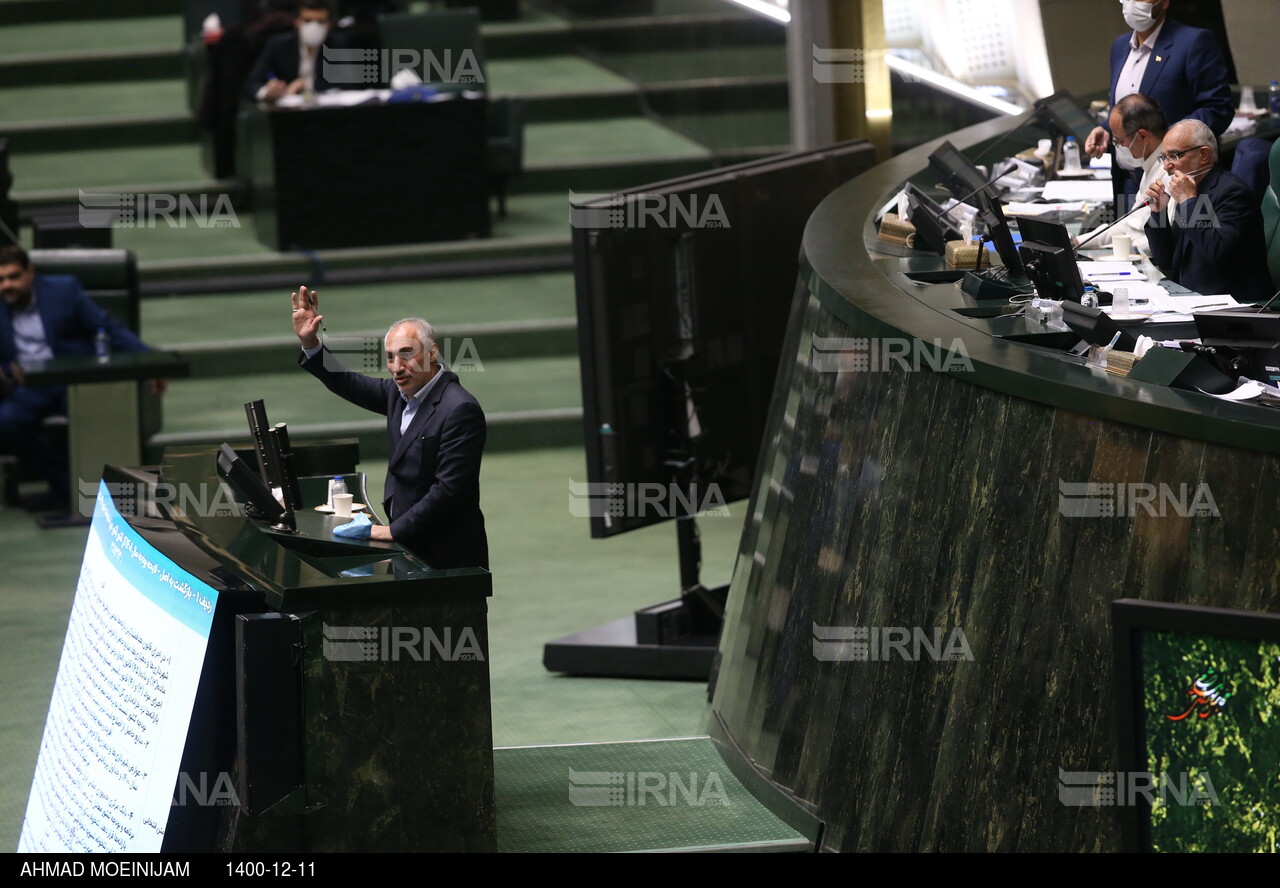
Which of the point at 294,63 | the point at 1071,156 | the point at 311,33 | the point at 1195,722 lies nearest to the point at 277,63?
the point at 294,63

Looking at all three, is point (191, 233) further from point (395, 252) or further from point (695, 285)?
point (695, 285)

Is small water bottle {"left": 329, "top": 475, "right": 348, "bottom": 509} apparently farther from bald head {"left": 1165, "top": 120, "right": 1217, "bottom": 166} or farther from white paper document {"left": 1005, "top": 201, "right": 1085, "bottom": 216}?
white paper document {"left": 1005, "top": 201, "right": 1085, "bottom": 216}

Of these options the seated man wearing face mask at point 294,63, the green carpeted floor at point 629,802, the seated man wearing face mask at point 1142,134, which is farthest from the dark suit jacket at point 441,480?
the seated man wearing face mask at point 294,63

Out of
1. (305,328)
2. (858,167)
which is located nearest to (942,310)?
(305,328)

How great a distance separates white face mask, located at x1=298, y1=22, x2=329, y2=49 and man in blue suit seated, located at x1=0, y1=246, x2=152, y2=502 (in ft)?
11.1

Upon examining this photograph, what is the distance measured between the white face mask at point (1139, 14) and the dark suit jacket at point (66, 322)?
16.4 ft

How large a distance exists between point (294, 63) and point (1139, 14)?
251 inches

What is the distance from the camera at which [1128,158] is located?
22.5 ft

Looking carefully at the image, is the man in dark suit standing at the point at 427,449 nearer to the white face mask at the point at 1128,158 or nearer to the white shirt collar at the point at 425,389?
the white shirt collar at the point at 425,389

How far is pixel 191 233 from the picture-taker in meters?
12.7

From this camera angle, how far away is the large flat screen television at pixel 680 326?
21.4 feet
